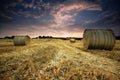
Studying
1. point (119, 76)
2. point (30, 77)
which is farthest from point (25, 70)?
point (119, 76)

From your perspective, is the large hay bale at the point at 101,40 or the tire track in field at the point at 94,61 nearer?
the tire track in field at the point at 94,61

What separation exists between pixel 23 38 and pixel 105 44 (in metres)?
12.9

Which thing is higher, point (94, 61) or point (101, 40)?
point (101, 40)

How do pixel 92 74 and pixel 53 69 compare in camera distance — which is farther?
pixel 53 69

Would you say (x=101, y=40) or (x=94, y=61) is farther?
(x=101, y=40)

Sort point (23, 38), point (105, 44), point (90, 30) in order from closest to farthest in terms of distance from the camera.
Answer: point (105, 44) → point (90, 30) → point (23, 38)

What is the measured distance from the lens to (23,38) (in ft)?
65.8

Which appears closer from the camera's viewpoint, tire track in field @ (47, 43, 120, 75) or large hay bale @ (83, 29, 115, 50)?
tire track in field @ (47, 43, 120, 75)

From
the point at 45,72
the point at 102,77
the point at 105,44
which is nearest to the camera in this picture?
the point at 102,77

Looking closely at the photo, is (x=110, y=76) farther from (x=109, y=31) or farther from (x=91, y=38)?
(x=109, y=31)

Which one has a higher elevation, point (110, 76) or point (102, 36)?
point (102, 36)

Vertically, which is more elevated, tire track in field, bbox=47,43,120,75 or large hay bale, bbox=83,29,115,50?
large hay bale, bbox=83,29,115,50

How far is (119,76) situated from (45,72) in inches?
95.5

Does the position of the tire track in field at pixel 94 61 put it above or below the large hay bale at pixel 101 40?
below
